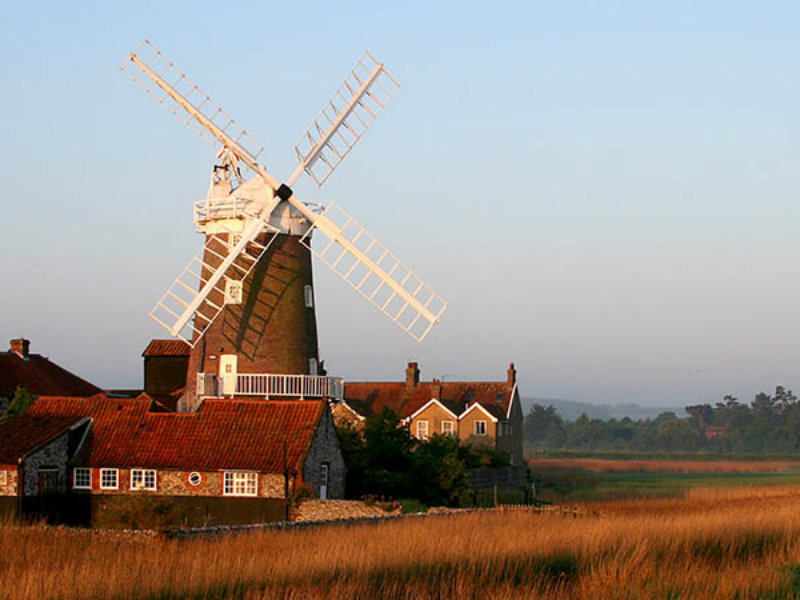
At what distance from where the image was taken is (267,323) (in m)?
41.8

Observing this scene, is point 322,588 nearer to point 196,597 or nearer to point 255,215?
point 196,597

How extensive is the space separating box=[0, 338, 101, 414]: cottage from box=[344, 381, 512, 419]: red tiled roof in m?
20.6

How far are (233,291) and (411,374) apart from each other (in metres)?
33.4

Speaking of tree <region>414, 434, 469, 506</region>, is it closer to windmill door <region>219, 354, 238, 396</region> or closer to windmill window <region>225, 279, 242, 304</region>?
windmill door <region>219, 354, 238, 396</region>

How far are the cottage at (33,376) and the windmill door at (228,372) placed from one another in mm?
10592

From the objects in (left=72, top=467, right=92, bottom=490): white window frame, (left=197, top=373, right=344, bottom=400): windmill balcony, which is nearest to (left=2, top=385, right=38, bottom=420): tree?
(left=72, top=467, right=92, bottom=490): white window frame

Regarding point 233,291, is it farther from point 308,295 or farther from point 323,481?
point 323,481

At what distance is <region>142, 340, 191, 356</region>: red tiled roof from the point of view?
52156 millimetres

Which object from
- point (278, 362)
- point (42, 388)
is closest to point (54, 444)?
point (278, 362)

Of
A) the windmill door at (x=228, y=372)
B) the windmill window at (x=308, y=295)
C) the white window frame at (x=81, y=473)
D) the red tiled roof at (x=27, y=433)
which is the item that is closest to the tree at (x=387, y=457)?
the windmill window at (x=308, y=295)

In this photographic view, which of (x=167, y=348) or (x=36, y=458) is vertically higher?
(x=167, y=348)

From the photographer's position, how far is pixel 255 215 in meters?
41.9

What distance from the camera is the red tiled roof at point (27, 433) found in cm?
3641

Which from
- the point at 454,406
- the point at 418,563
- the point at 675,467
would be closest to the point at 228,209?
the point at 418,563
